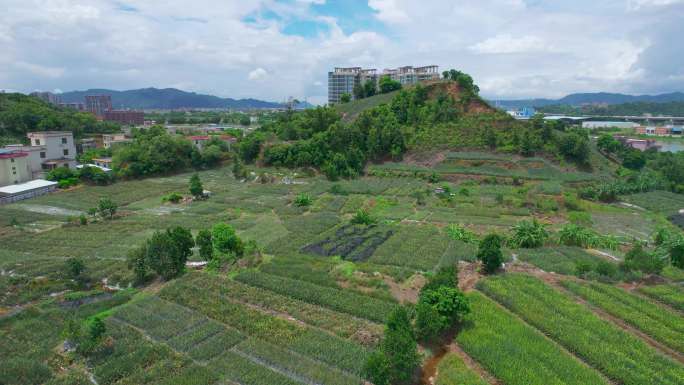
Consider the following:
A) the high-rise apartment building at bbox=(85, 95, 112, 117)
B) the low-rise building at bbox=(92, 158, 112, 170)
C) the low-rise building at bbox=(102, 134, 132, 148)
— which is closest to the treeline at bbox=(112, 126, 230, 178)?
the low-rise building at bbox=(92, 158, 112, 170)

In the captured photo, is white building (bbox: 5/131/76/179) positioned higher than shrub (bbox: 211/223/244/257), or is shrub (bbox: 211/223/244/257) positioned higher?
white building (bbox: 5/131/76/179)

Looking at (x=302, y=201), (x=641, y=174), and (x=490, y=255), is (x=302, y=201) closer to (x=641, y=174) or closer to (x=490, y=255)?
(x=490, y=255)

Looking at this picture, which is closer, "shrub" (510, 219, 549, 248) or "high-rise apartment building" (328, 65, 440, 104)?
"shrub" (510, 219, 549, 248)

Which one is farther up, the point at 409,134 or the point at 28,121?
the point at 28,121

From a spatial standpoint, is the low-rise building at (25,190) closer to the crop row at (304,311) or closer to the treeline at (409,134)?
the treeline at (409,134)

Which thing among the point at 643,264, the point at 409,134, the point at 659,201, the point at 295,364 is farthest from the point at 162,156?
the point at 659,201

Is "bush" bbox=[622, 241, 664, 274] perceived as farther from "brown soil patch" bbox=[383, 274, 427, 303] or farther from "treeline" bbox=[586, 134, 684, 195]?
"treeline" bbox=[586, 134, 684, 195]
